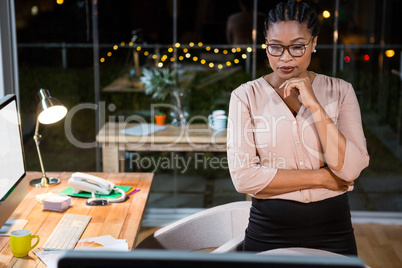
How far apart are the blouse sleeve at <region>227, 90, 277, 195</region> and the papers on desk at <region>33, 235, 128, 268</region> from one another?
55 centimetres

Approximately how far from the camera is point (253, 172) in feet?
6.88

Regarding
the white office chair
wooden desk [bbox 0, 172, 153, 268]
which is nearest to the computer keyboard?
wooden desk [bbox 0, 172, 153, 268]

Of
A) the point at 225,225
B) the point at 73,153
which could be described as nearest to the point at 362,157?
the point at 225,225

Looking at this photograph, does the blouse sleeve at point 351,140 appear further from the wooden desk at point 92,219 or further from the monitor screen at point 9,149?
the monitor screen at point 9,149

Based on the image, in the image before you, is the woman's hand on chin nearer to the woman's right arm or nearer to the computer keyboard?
the woman's right arm

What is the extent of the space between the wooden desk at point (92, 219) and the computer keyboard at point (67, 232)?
3 centimetres

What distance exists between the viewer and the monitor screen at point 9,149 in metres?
2.28

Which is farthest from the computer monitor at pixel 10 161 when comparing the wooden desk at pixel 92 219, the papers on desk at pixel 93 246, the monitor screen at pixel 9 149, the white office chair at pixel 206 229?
the white office chair at pixel 206 229

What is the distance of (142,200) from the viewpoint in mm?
2896

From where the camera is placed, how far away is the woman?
2033 millimetres

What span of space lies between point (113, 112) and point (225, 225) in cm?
233

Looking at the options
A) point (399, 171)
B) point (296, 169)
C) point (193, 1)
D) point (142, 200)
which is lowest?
point (399, 171)

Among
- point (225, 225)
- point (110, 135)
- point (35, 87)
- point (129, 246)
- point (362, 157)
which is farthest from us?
point (35, 87)

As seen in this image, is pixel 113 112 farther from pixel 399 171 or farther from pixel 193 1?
pixel 399 171
